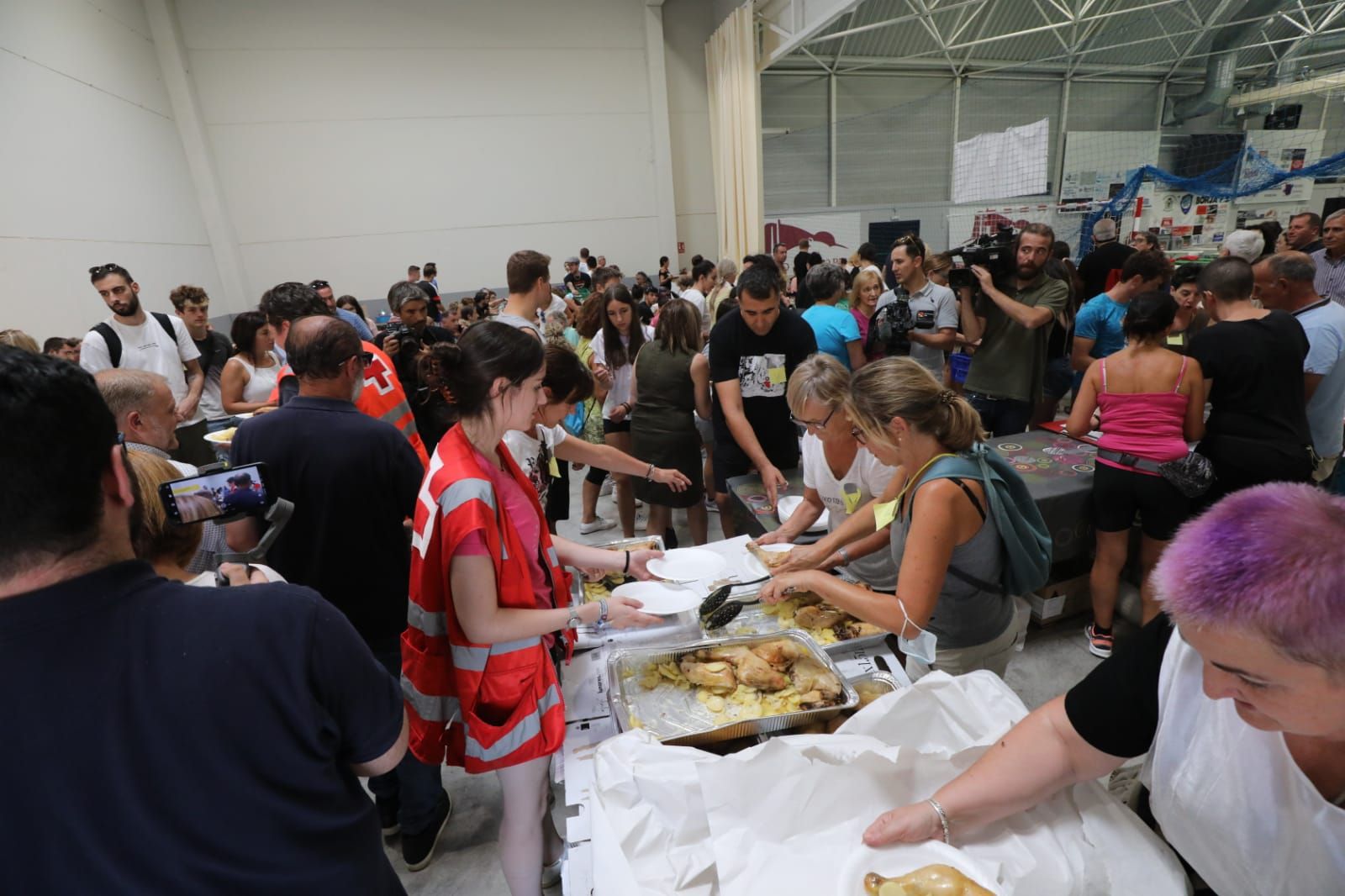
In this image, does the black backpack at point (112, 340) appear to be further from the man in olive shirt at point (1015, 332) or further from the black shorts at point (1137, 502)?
the black shorts at point (1137, 502)

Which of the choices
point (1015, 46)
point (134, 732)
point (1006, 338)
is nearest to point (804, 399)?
point (134, 732)

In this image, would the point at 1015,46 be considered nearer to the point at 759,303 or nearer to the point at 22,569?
the point at 759,303

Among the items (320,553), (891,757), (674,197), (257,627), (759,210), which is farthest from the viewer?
(674,197)

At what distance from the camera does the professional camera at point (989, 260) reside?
3355 mm

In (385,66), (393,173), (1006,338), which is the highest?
(385,66)

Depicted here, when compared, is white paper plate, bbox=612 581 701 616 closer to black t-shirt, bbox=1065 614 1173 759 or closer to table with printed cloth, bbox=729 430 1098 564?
table with printed cloth, bbox=729 430 1098 564

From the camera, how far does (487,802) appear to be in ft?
7.06

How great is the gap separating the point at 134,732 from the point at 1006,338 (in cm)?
379

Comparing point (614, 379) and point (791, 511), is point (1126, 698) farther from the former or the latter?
point (614, 379)

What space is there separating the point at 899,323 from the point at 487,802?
11.1 ft

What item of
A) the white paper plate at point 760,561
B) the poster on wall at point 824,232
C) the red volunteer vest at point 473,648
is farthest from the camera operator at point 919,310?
the poster on wall at point 824,232

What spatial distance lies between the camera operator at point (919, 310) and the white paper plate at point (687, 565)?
256 centimetres

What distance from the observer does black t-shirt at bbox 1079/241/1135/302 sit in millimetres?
4484

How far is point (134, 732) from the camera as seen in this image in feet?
2.07
